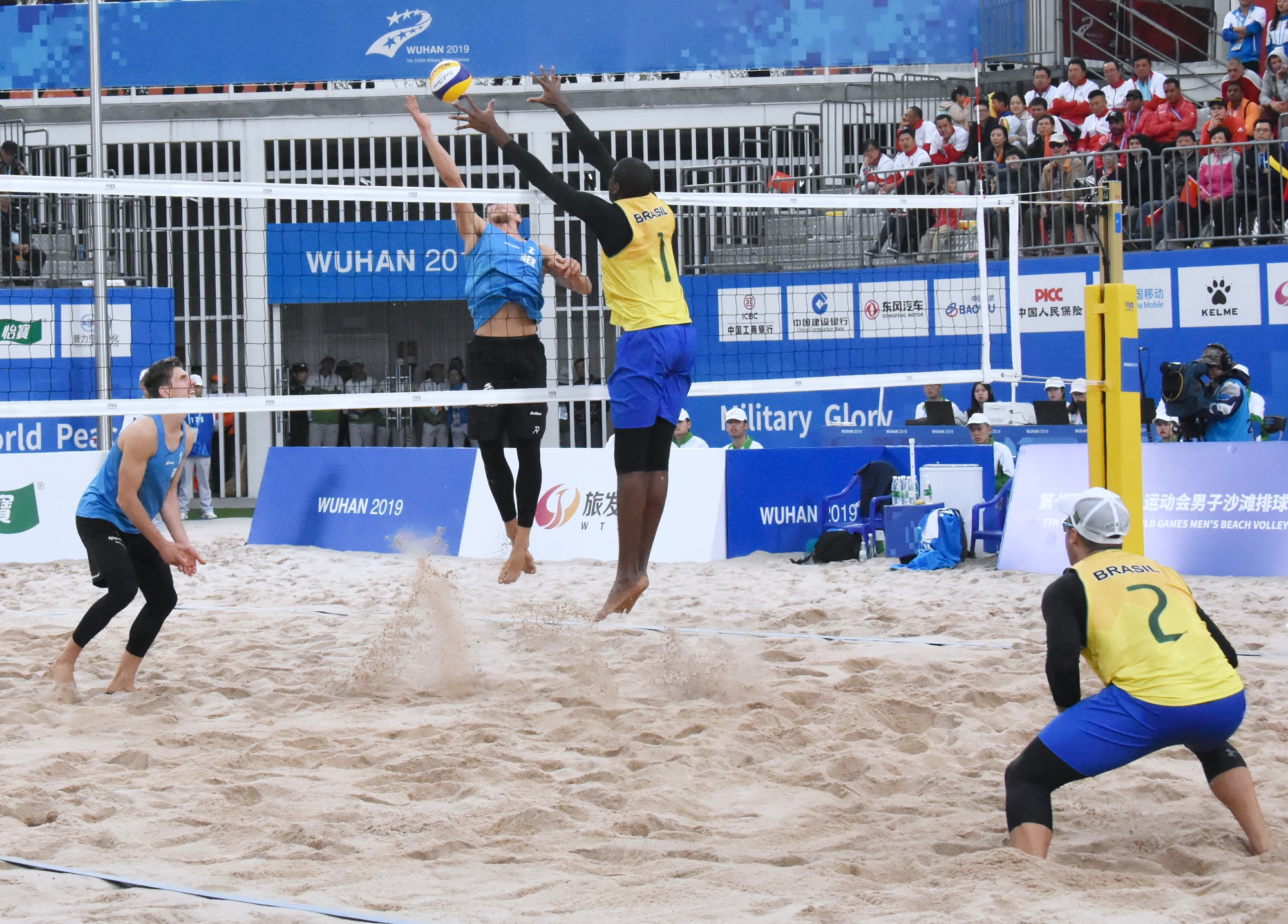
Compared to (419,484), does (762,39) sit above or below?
above

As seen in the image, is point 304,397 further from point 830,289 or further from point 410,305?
point 410,305

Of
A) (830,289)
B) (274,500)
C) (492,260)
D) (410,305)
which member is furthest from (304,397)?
(410,305)

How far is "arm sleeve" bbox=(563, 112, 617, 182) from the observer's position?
17.2ft

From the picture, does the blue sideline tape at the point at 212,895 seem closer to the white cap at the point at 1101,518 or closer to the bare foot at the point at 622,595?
the white cap at the point at 1101,518

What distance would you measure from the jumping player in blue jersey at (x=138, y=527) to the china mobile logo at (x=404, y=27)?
9555 millimetres

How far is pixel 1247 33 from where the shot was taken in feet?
42.8

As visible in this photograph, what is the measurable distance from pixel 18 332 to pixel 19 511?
10.4 feet

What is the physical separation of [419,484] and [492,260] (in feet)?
18.0

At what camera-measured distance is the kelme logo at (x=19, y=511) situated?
1088 centimetres

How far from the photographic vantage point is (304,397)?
5.71 metres

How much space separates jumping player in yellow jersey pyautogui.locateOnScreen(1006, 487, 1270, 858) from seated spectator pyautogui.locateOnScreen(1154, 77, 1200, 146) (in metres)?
10.3

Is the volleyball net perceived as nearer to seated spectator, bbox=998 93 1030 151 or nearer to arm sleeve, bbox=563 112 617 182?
seated spectator, bbox=998 93 1030 151

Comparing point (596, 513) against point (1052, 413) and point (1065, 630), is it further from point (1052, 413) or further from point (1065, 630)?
point (1065, 630)

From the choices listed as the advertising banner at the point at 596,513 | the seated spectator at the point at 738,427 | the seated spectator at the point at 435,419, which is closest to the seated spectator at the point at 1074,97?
the seated spectator at the point at 738,427
